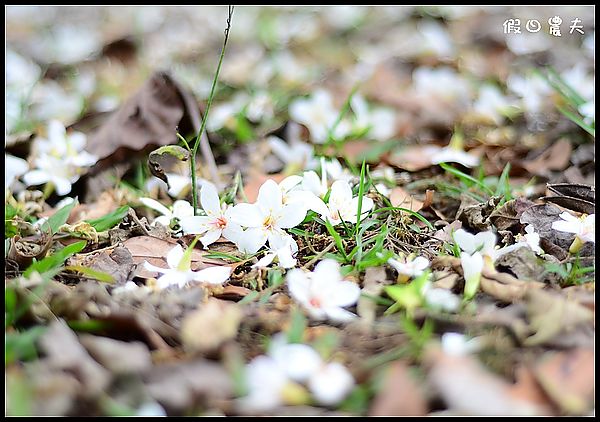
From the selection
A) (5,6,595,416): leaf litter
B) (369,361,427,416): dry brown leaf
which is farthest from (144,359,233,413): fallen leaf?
(369,361,427,416): dry brown leaf

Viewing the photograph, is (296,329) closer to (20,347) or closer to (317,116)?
(20,347)

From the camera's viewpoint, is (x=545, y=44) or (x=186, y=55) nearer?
(x=545, y=44)

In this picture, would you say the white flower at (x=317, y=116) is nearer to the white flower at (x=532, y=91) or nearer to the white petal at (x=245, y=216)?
the white flower at (x=532, y=91)

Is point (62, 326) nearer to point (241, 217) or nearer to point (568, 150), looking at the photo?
point (241, 217)

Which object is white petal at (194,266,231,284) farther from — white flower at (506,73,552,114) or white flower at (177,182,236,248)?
white flower at (506,73,552,114)

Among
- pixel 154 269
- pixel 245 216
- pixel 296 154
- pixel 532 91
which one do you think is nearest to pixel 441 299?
pixel 245 216

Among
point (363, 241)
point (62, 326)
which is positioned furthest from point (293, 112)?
point (62, 326)
